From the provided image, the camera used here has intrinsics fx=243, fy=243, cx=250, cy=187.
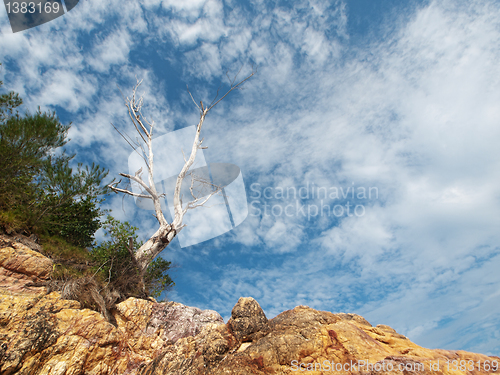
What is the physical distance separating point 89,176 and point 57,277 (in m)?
5.94

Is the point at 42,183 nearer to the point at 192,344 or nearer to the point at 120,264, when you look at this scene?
the point at 120,264

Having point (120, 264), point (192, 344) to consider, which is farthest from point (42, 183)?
point (192, 344)

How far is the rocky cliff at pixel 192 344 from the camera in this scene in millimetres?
4898

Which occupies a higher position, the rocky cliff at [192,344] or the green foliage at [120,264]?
the green foliage at [120,264]

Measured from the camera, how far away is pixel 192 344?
6.45 metres

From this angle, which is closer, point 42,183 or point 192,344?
point 192,344

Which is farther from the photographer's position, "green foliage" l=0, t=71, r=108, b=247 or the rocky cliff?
"green foliage" l=0, t=71, r=108, b=247

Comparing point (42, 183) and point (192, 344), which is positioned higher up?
point (42, 183)

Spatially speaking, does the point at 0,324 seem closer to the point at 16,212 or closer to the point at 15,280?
the point at 15,280

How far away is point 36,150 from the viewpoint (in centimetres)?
1243

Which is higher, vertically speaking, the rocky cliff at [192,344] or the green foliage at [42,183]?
the green foliage at [42,183]

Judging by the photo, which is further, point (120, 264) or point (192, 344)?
point (120, 264)

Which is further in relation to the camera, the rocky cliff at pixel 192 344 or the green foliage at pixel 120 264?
the green foliage at pixel 120 264

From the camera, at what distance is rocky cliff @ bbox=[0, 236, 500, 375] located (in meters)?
4.90
